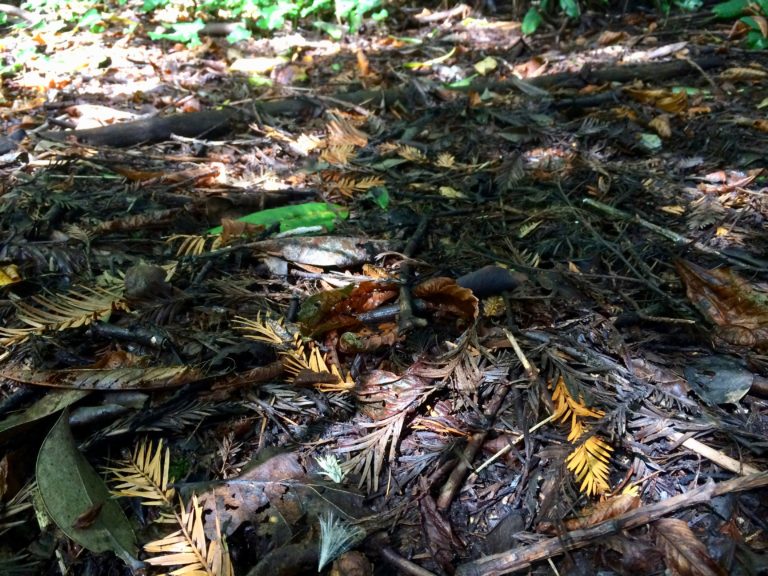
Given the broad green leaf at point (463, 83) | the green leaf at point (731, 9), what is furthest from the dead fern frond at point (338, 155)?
the green leaf at point (731, 9)

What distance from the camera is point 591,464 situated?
48.9 inches

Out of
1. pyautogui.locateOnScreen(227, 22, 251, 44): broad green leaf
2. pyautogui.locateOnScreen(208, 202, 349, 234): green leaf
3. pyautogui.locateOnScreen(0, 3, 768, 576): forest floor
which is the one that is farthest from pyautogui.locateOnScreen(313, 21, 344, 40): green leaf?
pyautogui.locateOnScreen(208, 202, 349, 234): green leaf

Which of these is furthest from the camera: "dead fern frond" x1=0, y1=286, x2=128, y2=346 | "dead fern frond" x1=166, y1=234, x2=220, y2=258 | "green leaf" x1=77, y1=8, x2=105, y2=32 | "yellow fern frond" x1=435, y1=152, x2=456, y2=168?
"green leaf" x1=77, y1=8, x2=105, y2=32

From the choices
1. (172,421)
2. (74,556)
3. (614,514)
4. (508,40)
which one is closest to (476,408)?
(614,514)

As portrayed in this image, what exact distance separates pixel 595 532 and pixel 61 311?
161cm

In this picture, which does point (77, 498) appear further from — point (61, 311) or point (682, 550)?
point (682, 550)

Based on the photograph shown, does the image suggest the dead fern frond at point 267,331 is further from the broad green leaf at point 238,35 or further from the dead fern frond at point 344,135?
the broad green leaf at point 238,35

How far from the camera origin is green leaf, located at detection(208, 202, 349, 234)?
217cm

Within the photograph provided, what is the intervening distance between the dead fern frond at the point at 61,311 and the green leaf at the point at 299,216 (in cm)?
54

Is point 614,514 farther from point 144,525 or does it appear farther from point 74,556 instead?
point 74,556

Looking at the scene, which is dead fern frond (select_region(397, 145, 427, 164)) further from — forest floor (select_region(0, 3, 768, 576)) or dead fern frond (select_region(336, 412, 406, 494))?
dead fern frond (select_region(336, 412, 406, 494))

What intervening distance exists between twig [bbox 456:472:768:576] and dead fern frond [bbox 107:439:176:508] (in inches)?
27.4

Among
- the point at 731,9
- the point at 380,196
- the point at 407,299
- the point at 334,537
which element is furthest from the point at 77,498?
the point at 731,9

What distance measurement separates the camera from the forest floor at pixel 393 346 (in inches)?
46.3
